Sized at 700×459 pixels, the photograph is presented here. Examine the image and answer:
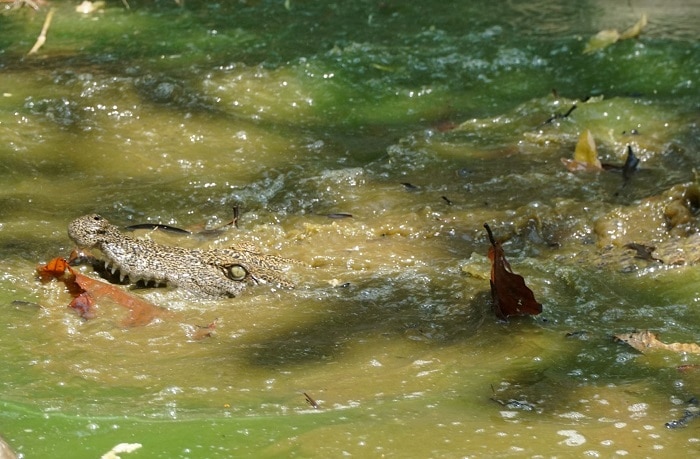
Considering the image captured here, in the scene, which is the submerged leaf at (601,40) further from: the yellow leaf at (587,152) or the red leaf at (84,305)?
the red leaf at (84,305)

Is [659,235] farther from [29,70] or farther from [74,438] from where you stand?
[29,70]

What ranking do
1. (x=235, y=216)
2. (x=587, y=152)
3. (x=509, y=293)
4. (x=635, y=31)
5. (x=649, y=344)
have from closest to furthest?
(x=649, y=344)
(x=509, y=293)
(x=235, y=216)
(x=587, y=152)
(x=635, y=31)

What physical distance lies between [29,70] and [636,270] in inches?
185

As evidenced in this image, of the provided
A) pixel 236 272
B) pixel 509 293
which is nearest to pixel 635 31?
pixel 509 293

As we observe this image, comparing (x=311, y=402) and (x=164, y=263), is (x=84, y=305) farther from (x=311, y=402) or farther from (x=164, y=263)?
(x=311, y=402)

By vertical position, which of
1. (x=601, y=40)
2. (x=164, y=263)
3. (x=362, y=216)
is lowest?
(x=362, y=216)

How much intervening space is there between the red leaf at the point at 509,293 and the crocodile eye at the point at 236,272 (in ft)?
3.58

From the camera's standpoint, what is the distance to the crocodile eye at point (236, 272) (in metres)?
4.71

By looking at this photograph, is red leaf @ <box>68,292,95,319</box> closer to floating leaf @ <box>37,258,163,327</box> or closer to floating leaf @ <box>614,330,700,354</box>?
floating leaf @ <box>37,258,163,327</box>

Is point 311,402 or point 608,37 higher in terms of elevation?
point 608,37

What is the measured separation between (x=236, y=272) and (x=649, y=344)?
5.74ft

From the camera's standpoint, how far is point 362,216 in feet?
19.0

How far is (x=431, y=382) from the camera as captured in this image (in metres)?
3.83

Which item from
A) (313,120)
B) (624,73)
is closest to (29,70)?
(313,120)
